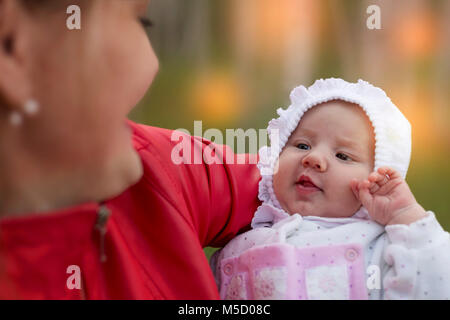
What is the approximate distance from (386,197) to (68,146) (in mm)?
605

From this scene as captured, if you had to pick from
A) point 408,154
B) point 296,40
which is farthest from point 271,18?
point 408,154

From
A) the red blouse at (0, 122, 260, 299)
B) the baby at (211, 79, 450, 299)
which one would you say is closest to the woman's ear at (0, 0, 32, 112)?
the red blouse at (0, 122, 260, 299)

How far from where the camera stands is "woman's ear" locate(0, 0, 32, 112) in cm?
55

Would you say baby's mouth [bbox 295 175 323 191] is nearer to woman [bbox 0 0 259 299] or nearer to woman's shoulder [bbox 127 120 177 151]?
woman's shoulder [bbox 127 120 177 151]

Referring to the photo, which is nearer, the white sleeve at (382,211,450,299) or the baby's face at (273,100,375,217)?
the white sleeve at (382,211,450,299)

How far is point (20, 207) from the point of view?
583 mm

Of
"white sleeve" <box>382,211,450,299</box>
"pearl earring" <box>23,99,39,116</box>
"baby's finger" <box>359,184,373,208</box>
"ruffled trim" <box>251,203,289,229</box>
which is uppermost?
"pearl earring" <box>23,99,39,116</box>

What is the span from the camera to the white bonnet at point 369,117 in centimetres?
104

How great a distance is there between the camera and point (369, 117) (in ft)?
3.43

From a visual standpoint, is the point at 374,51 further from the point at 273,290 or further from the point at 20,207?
the point at 20,207

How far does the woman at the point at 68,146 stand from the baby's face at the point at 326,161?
37 cm

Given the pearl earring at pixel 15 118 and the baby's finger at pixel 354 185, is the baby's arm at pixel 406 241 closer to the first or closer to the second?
the baby's finger at pixel 354 185

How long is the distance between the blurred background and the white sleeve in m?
0.64
